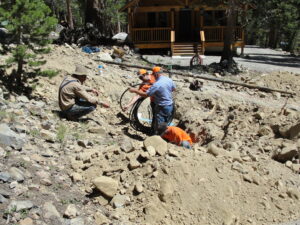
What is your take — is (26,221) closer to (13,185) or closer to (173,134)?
(13,185)

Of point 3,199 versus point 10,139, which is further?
point 10,139

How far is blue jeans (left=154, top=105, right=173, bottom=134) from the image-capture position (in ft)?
27.9

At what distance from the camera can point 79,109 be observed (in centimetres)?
878

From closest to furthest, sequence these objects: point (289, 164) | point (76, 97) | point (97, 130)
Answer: point (289, 164), point (97, 130), point (76, 97)

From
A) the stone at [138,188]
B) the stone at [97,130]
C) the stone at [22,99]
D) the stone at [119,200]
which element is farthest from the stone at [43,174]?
the stone at [22,99]

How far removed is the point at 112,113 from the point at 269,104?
16.8ft

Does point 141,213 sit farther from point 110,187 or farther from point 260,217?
point 260,217

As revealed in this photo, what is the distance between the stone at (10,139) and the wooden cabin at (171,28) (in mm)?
18318

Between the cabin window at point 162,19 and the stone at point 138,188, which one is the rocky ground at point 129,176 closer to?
the stone at point 138,188

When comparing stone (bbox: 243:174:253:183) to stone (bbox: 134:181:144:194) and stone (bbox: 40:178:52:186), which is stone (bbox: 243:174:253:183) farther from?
stone (bbox: 40:178:52:186)

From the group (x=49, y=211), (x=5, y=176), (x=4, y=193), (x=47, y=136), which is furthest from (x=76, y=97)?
(x=49, y=211)

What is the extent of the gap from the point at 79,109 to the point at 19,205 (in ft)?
13.6

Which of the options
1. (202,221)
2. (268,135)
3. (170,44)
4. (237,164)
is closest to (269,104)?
(268,135)

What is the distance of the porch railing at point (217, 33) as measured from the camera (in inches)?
996
